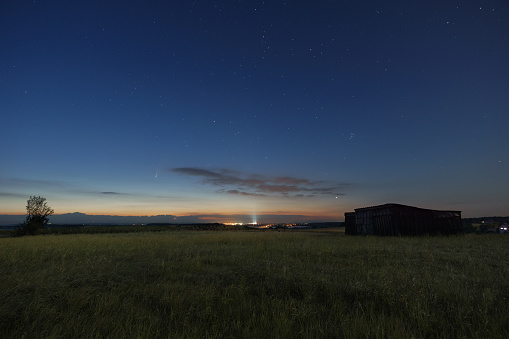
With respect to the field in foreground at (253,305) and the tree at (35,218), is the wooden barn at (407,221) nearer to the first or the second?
the field in foreground at (253,305)

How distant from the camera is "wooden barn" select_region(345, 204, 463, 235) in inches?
1129

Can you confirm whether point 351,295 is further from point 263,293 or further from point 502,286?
point 502,286

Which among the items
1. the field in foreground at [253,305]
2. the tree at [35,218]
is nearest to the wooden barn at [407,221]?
the field in foreground at [253,305]

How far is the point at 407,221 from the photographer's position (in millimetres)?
28922

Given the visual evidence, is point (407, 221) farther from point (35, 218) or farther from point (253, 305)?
point (35, 218)

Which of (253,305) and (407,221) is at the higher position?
(407,221)

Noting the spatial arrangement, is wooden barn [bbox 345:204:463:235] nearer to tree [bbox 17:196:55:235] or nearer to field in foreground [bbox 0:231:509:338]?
field in foreground [bbox 0:231:509:338]

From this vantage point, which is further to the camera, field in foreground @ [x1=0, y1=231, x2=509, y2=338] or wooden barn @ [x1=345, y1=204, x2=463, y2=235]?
wooden barn @ [x1=345, y1=204, x2=463, y2=235]

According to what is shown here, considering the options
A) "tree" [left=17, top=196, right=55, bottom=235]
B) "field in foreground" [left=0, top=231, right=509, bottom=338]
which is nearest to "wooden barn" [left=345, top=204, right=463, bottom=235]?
"field in foreground" [left=0, top=231, right=509, bottom=338]

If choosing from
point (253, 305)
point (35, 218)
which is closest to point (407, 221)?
point (253, 305)

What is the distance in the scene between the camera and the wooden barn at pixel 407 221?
94.1 ft

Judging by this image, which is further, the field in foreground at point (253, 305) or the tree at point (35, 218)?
the tree at point (35, 218)

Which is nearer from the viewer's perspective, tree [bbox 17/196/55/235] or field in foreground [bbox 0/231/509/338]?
field in foreground [bbox 0/231/509/338]

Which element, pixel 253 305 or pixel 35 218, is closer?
pixel 253 305
